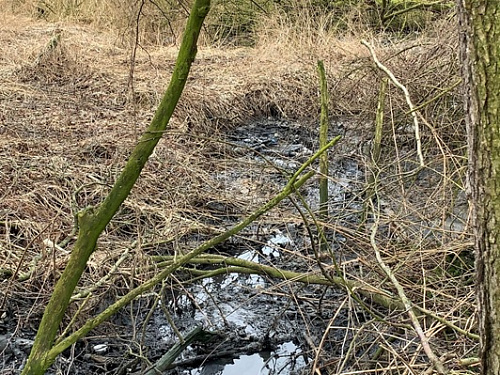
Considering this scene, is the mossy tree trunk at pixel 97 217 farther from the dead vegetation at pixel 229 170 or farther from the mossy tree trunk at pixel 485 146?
the mossy tree trunk at pixel 485 146

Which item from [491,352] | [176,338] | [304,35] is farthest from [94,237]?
[304,35]

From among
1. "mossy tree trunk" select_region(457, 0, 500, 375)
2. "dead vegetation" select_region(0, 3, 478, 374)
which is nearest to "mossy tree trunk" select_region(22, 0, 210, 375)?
"dead vegetation" select_region(0, 3, 478, 374)

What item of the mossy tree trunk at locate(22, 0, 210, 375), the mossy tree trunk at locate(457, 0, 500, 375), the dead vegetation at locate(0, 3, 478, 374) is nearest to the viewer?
the mossy tree trunk at locate(457, 0, 500, 375)

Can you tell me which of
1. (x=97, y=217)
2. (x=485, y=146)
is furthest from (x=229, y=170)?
(x=485, y=146)

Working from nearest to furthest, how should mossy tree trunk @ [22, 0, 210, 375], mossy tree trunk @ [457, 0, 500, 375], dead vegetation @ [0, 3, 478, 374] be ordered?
mossy tree trunk @ [457, 0, 500, 375], mossy tree trunk @ [22, 0, 210, 375], dead vegetation @ [0, 3, 478, 374]

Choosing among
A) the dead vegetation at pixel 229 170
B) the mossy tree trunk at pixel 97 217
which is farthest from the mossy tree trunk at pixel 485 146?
the mossy tree trunk at pixel 97 217

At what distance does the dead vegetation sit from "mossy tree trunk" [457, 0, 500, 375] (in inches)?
21.3

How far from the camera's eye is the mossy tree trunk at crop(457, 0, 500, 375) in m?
1.33

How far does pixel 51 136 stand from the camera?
16.7ft

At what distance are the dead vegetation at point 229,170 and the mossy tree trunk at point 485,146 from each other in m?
0.54

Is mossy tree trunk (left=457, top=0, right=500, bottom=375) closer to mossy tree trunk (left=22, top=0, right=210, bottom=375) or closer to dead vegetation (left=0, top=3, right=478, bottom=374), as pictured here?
dead vegetation (left=0, top=3, right=478, bottom=374)

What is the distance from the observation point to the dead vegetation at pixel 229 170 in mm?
2814

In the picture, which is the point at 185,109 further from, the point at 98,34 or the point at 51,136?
the point at 98,34

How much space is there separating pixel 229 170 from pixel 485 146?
3941 mm
